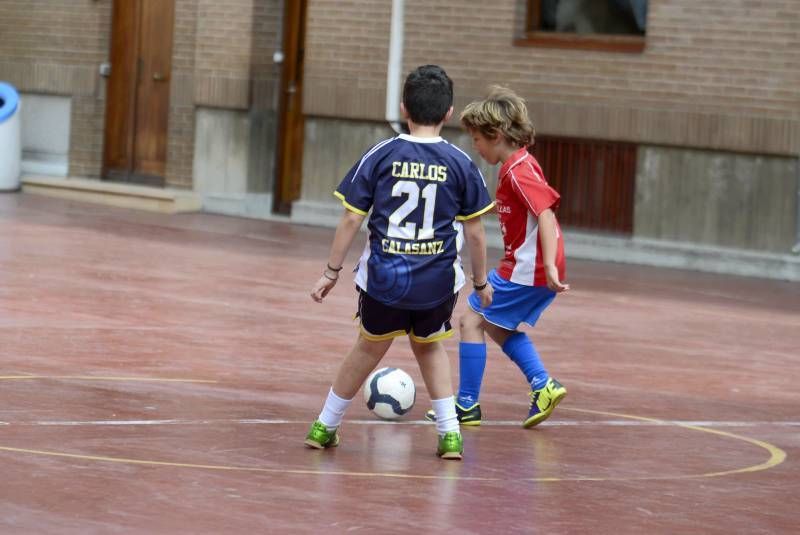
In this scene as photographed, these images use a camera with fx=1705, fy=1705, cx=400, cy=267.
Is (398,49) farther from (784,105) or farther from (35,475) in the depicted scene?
(35,475)

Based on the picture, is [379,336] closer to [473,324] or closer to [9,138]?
[473,324]

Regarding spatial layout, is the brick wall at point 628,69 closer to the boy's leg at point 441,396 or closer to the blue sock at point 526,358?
the blue sock at point 526,358

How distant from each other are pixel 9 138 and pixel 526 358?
1454 cm

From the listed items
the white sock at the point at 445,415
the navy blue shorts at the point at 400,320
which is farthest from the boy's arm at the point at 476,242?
the white sock at the point at 445,415

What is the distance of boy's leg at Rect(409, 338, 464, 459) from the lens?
7.46 meters

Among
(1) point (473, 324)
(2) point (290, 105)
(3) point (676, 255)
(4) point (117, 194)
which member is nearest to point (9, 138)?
(4) point (117, 194)

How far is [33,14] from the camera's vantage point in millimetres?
22781

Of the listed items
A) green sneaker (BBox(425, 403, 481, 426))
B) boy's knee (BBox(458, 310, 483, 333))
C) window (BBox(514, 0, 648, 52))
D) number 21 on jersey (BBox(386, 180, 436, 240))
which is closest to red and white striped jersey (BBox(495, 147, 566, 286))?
boy's knee (BBox(458, 310, 483, 333))

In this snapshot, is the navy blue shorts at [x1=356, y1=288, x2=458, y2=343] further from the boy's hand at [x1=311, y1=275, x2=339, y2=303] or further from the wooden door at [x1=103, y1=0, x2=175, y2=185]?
the wooden door at [x1=103, y1=0, x2=175, y2=185]

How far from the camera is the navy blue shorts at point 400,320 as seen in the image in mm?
7320

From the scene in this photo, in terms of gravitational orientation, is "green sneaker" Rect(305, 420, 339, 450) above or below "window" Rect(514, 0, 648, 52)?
below

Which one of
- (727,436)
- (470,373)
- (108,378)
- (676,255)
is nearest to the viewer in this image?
(470,373)

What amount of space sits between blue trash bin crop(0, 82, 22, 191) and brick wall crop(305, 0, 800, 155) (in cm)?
452

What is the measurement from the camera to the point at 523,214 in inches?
333
